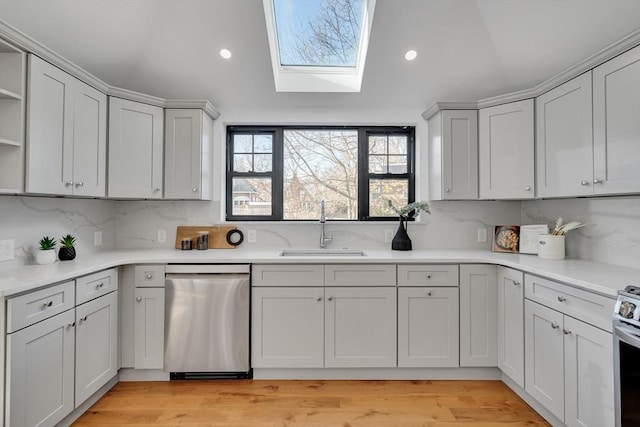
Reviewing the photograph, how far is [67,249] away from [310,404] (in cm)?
204

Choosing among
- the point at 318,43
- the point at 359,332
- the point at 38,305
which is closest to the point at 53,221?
the point at 38,305

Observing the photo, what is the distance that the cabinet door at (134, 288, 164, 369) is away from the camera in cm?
226

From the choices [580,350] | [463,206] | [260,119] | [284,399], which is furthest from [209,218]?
[580,350]

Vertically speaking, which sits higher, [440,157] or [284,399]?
[440,157]

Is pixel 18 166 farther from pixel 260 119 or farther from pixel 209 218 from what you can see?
pixel 260 119

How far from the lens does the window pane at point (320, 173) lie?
3061 mm

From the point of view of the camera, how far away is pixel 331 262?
2.28 metres

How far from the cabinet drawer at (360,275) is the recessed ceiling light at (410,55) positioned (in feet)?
5.74

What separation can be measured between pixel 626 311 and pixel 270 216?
2.53m

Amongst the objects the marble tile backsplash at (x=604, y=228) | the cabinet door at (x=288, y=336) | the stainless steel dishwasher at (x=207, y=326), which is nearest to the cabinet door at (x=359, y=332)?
the cabinet door at (x=288, y=336)

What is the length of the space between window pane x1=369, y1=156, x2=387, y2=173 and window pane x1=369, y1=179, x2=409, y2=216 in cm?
10

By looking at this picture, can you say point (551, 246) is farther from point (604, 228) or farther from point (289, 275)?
point (289, 275)

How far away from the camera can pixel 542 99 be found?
7.50 ft

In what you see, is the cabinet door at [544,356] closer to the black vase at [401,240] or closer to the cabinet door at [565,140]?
A: the cabinet door at [565,140]
